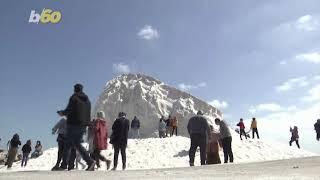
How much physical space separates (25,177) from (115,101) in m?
37.4

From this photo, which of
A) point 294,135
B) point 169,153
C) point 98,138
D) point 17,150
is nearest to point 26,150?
point 17,150

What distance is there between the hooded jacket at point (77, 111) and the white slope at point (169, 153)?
525 inches

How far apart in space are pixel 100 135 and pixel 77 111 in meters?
3.07

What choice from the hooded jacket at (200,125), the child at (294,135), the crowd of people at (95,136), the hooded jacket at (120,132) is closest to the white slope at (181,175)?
the crowd of people at (95,136)

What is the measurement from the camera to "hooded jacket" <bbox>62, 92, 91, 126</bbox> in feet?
32.4

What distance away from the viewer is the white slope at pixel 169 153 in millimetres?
24078

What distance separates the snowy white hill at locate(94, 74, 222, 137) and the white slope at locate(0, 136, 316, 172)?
45.2 ft

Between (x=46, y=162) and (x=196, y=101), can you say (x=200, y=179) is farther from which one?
(x=196, y=101)

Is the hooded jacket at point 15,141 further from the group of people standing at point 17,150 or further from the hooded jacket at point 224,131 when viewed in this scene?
the hooded jacket at point 224,131

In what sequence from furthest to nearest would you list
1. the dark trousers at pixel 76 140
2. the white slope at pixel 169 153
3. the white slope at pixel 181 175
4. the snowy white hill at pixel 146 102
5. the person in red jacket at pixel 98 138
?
the snowy white hill at pixel 146 102
the white slope at pixel 169 153
the person in red jacket at pixel 98 138
the dark trousers at pixel 76 140
the white slope at pixel 181 175

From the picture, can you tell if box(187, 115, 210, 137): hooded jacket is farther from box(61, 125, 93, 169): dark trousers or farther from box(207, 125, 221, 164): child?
box(61, 125, 93, 169): dark trousers

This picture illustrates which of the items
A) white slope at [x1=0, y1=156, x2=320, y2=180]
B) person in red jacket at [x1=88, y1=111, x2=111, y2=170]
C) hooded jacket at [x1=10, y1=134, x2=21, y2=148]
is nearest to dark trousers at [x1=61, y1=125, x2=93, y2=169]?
white slope at [x1=0, y1=156, x2=320, y2=180]

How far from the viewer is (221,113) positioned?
153ft

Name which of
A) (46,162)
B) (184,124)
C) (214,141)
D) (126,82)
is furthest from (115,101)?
(214,141)
